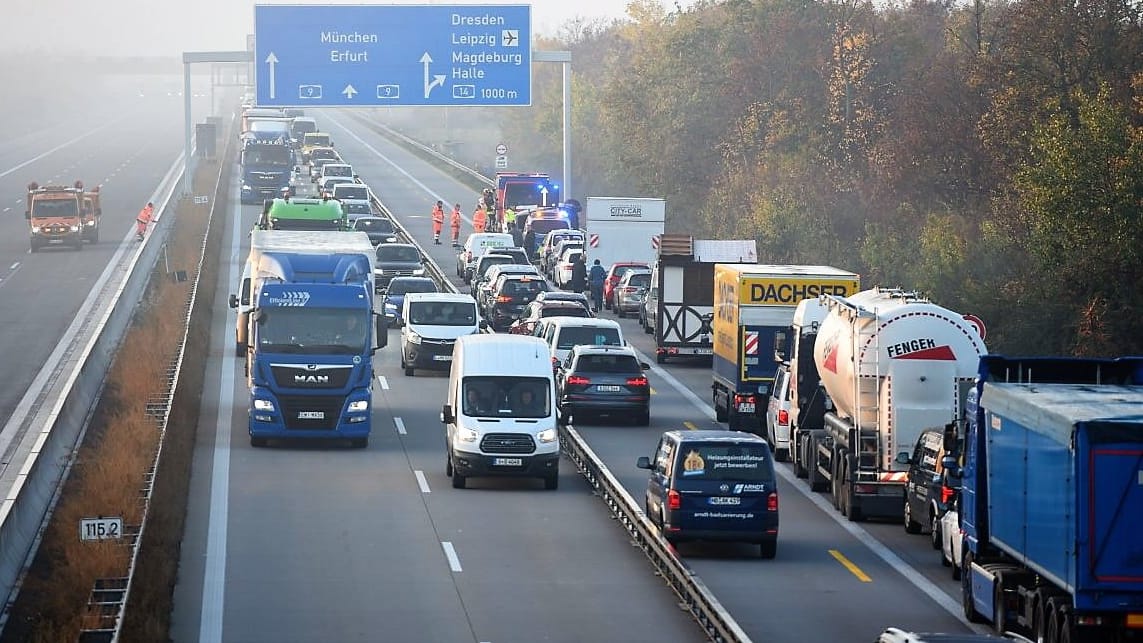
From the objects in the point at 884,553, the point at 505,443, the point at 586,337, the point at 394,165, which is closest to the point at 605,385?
the point at 586,337

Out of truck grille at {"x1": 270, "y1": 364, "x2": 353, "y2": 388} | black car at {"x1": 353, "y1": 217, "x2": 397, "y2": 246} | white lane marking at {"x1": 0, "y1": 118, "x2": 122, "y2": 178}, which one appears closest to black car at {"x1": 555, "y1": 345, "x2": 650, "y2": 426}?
truck grille at {"x1": 270, "y1": 364, "x2": 353, "y2": 388}

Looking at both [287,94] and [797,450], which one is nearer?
[797,450]

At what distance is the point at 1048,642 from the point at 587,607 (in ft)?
18.8

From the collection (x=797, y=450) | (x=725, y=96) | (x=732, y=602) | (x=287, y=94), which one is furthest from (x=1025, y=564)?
(x=725, y=96)

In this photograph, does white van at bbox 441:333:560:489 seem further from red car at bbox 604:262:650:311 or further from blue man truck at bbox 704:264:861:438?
red car at bbox 604:262:650:311

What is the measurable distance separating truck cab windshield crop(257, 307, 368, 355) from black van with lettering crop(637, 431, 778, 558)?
34.9ft

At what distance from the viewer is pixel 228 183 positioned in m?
97.2

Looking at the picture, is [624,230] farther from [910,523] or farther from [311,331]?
[910,523]

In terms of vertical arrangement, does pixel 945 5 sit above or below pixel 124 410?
above

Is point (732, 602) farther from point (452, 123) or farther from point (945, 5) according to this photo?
point (452, 123)

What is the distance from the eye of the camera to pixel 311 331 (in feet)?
111

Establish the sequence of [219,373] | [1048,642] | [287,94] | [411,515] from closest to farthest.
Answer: [1048,642] < [411,515] < [219,373] < [287,94]

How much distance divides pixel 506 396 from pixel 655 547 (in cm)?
706

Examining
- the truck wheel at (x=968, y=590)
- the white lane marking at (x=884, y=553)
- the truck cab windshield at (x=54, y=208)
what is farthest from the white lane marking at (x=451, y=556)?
the truck cab windshield at (x=54, y=208)
